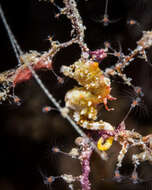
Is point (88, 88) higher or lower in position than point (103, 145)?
higher

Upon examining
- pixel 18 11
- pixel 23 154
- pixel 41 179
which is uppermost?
pixel 18 11

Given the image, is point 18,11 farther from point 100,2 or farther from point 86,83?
point 86,83

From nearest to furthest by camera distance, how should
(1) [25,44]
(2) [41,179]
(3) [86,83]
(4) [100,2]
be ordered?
1. (3) [86,83]
2. (4) [100,2]
3. (1) [25,44]
4. (2) [41,179]

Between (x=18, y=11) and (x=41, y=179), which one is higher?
(x=18, y=11)

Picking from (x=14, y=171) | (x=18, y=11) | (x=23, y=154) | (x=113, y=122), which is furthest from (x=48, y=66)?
(x=14, y=171)

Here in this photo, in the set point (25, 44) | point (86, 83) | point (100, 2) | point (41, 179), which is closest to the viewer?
point (86, 83)

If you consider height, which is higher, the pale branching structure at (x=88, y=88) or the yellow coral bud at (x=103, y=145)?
the pale branching structure at (x=88, y=88)

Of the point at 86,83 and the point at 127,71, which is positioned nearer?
the point at 86,83

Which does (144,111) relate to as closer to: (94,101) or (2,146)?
(94,101)

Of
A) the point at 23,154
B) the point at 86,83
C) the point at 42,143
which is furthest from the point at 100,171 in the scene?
the point at 86,83

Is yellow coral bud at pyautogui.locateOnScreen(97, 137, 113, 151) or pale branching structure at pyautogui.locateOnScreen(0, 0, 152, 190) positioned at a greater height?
pale branching structure at pyautogui.locateOnScreen(0, 0, 152, 190)
